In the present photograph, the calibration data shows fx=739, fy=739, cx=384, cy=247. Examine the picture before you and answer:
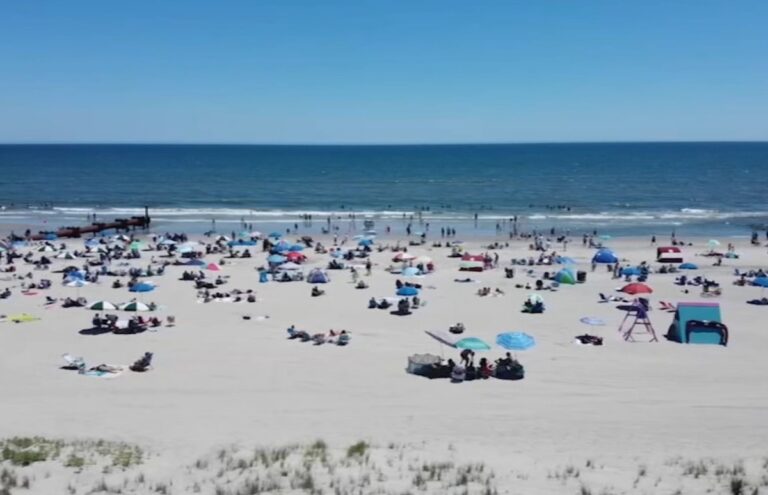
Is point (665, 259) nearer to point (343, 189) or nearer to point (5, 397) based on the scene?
point (5, 397)

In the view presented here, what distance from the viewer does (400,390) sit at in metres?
17.5

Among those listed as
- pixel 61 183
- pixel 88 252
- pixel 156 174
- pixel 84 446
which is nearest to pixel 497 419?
pixel 84 446

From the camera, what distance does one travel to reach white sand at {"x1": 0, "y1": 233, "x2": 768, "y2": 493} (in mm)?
13508

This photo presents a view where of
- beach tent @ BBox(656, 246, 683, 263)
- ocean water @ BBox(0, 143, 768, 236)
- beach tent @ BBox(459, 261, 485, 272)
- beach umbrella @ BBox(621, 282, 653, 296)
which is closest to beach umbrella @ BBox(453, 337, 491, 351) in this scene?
beach umbrella @ BBox(621, 282, 653, 296)

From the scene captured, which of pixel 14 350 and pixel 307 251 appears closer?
pixel 14 350

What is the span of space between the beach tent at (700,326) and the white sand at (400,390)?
1.86ft

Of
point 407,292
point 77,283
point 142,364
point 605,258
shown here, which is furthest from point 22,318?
point 605,258

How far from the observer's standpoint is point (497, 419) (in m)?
15.3

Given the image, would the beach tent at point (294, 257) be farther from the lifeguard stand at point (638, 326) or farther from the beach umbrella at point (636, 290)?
the lifeguard stand at point (638, 326)

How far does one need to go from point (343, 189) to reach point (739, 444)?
7785 centimetres

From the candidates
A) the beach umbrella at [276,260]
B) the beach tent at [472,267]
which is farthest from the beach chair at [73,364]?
the beach tent at [472,267]

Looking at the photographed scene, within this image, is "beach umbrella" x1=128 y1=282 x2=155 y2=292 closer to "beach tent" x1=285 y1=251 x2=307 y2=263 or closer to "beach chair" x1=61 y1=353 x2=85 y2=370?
"beach tent" x1=285 y1=251 x2=307 y2=263

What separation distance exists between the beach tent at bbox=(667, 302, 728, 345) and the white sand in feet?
1.86

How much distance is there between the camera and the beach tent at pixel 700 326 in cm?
2197
